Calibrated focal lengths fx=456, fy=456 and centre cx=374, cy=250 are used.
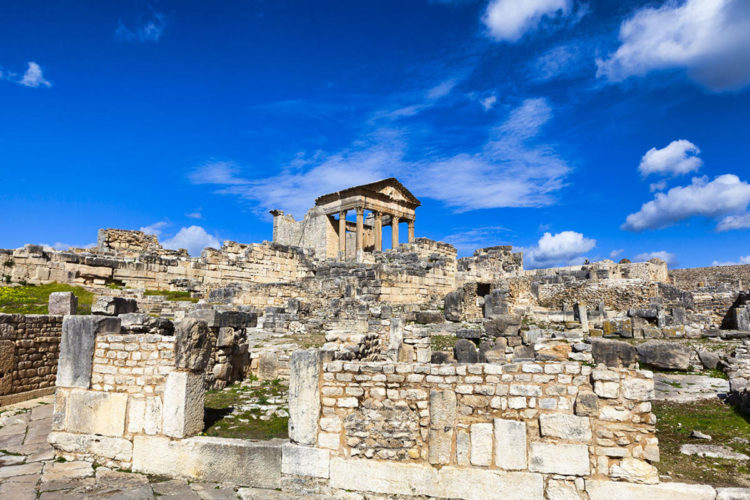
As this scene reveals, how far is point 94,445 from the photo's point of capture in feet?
18.2

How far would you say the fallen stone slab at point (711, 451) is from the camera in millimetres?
5016

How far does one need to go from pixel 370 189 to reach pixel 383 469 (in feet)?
93.2

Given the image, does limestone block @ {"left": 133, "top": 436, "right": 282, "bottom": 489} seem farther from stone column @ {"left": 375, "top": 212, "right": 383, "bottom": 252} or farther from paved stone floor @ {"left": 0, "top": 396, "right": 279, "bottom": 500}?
stone column @ {"left": 375, "top": 212, "right": 383, "bottom": 252}

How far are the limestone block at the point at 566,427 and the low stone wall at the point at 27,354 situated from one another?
9261 millimetres

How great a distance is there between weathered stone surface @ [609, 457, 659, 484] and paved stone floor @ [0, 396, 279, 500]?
331 cm

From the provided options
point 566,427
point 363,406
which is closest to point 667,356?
point 566,427

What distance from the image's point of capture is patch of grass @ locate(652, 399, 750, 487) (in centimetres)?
453

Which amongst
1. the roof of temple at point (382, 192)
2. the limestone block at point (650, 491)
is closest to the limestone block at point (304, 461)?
the limestone block at point (650, 491)

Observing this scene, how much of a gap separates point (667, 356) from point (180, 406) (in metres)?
9.31

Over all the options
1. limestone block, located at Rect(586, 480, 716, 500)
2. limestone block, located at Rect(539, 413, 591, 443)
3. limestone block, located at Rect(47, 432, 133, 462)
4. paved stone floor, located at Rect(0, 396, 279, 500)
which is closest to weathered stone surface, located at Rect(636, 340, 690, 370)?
limestone block, located at Rect(586, 480, 716, 500)


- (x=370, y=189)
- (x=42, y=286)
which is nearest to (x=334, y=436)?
(x=42, y=286)

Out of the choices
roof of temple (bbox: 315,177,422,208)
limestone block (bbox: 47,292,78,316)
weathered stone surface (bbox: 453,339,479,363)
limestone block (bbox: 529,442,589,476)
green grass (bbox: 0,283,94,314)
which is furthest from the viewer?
roof of temple (bbox: 315,177,422,208)

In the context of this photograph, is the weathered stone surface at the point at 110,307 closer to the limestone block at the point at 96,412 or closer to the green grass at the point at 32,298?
the limestone block at the point at 96,412

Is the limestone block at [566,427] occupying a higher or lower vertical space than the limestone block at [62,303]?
lower
